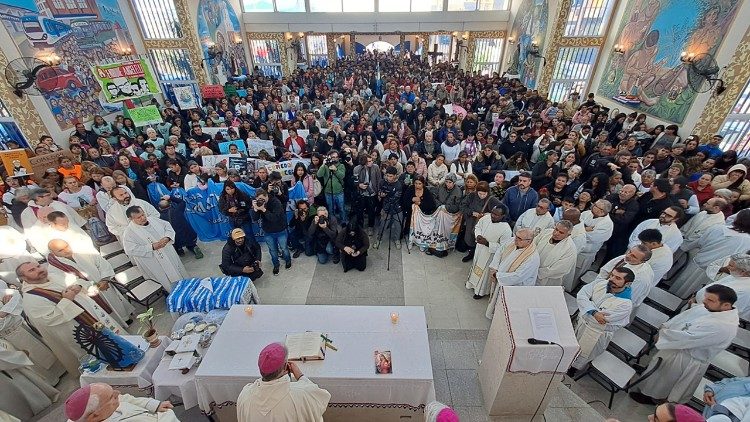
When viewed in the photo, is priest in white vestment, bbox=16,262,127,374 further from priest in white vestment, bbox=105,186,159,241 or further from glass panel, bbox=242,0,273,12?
glass panel, bbox=242,0,273,12

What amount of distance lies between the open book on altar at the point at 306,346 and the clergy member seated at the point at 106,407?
1.07 m

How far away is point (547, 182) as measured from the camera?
6.64 m

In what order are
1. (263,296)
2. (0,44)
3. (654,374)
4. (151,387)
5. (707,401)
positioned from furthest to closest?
(0,44) → (263,296) → (654,374) → (151,387) → (707,401)

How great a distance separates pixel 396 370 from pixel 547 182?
537 cm

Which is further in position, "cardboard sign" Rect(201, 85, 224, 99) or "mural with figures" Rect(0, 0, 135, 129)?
"cardboard sign" Rect(201, 85, 224, 99)

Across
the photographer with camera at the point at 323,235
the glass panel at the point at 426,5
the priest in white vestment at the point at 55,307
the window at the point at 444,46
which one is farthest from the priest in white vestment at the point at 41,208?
the window at the point at 444,46

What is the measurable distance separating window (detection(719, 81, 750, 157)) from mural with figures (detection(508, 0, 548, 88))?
9.40m

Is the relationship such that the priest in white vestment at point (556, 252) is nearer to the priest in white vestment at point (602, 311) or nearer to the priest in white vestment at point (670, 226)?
the priest in white vestment at point (602, 311)

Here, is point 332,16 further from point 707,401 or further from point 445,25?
point 707,401

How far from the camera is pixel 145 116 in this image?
9.66 m

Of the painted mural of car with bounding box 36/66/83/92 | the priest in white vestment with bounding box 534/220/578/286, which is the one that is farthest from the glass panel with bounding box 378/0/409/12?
the priest in white vestment with bounding box 534/220/578/286

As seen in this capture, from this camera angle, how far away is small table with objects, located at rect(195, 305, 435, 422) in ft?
10.1

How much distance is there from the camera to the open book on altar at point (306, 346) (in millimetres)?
3148

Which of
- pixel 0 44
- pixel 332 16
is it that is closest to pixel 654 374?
pixel 0 44
